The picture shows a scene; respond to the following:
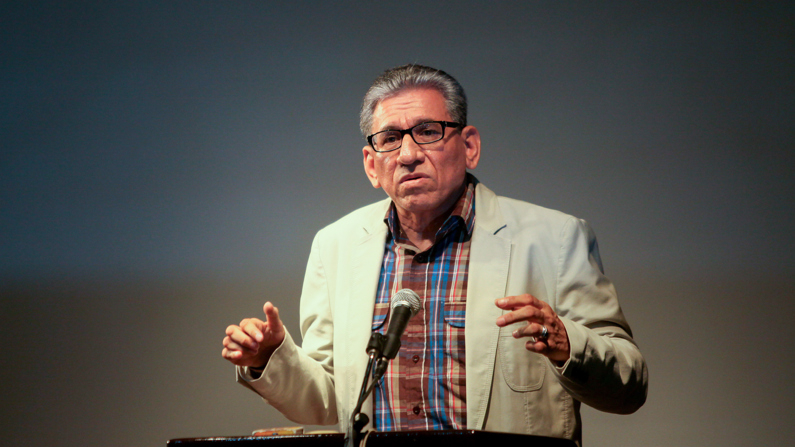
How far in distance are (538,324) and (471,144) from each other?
991mm

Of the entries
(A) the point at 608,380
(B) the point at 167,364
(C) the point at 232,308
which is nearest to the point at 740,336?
(A) the point at 608,380

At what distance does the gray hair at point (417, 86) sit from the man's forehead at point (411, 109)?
2cm

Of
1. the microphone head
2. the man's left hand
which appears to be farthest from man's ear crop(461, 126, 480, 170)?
the microphone head

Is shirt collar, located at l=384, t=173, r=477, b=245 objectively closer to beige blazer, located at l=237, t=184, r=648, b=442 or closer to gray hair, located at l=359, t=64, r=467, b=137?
beige blazer, located at l=237, t=184, r=648, b=442

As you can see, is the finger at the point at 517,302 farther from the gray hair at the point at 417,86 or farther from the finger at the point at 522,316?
the gray hair at the point at 417,86

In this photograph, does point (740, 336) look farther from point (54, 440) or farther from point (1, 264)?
point (1, 264)

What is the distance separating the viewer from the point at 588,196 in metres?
2.76

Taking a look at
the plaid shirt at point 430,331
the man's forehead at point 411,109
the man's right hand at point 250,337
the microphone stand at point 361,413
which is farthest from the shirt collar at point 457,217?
the microphone stand at point 361,413

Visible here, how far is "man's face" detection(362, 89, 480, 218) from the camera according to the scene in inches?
83.3

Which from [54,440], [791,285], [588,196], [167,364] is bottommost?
[54,440]

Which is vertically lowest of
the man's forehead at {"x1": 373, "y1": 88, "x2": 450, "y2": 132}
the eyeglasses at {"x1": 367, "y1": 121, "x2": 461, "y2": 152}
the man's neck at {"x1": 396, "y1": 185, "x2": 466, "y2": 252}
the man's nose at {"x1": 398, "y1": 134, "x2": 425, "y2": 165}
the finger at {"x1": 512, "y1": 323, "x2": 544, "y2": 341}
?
the finger at {"x1": 512, "y1": 323, "x2": 544, "y2": 341}

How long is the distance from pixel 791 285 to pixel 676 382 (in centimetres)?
62

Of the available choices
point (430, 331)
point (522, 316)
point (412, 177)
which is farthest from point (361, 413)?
point (412, 177)

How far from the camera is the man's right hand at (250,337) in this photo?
159 cm
